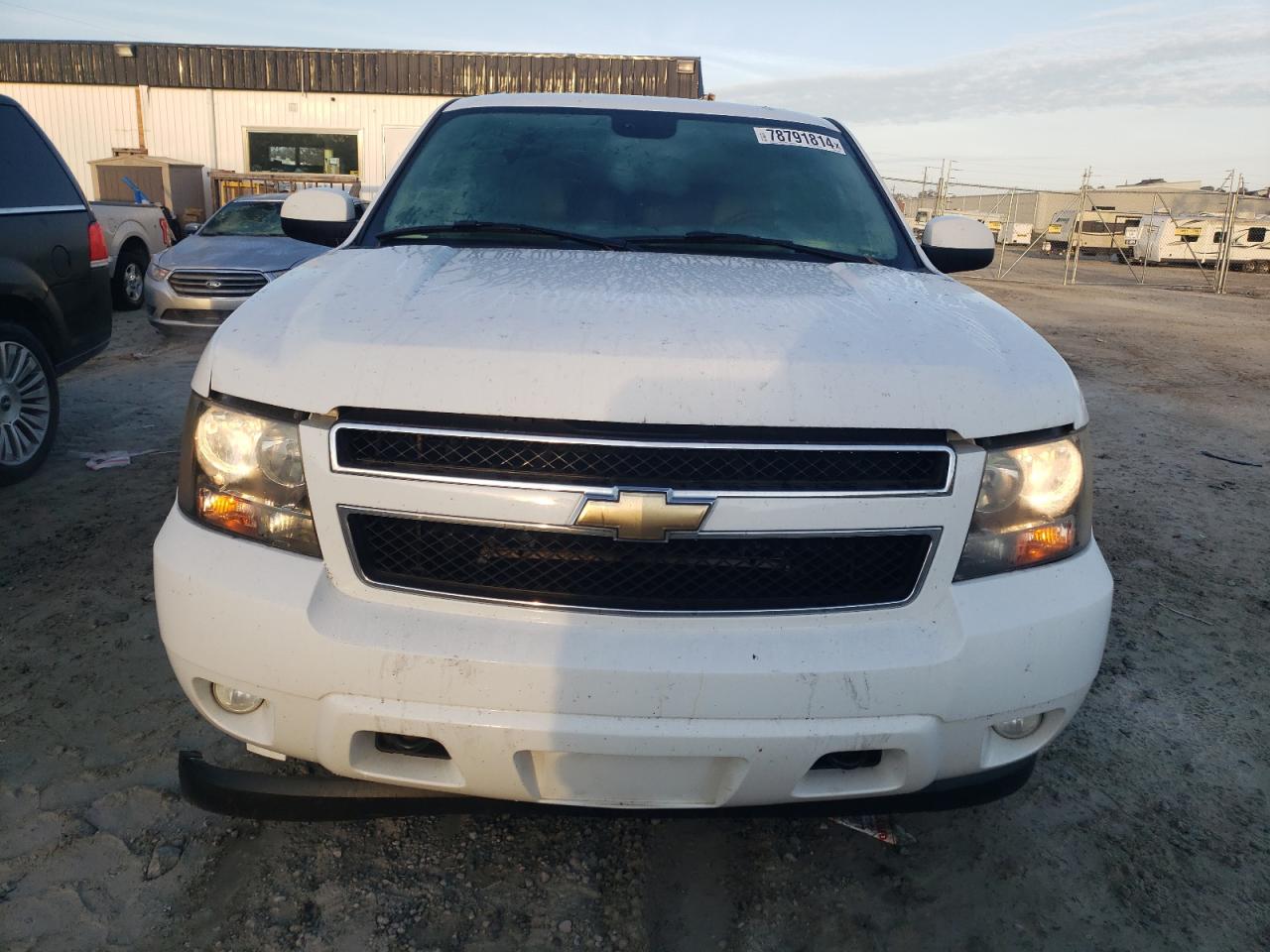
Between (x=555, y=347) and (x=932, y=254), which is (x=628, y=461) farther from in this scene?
(x=932, y=254)

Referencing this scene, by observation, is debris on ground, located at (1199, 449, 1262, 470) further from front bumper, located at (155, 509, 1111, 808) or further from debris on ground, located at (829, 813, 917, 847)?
front bumper, located at (155, 509, 1111, 808)

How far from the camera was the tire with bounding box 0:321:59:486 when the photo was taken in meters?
4.68

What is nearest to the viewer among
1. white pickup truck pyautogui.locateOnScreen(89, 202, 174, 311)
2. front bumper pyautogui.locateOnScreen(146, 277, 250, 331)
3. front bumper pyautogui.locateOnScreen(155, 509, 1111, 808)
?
front bumper pyautogui.locateOnScreen(155, 509, 1111, 808)

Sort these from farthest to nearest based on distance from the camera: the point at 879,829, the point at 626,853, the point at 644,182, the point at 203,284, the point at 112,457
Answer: the point at 203,284 → the point at 112,457 → the point at 644,182 → the point at 879,829 → the point at 626,853

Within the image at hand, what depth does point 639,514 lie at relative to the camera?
162 cm

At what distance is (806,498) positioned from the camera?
1653 mm

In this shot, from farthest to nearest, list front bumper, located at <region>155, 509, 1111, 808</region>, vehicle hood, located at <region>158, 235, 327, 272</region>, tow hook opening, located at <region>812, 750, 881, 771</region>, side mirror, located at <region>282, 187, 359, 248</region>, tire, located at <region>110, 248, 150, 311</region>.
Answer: tire, located at <region>110, 248, 150, 311</region>
vehicle hood, located at <region>158, 235, 327, 272</region>
side mirror, located at <region>282, 187, 359, 248</region>
tow hook opening, located at <region>812, 750, 881, 771</region>
front bumper, located at <region>155, 509, 1111, 808</region>

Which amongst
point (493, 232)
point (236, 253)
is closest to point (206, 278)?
point (236, 253)

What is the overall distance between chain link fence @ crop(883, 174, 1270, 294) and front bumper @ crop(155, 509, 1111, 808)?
746 inches

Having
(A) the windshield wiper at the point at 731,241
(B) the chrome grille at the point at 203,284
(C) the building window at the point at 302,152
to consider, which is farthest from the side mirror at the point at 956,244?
(C) the building window at the point at 302,152

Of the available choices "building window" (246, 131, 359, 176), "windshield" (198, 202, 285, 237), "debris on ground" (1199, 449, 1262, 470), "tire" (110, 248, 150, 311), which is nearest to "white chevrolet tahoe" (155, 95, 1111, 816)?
"debris on ground" (1199, 449, 1262, 470)

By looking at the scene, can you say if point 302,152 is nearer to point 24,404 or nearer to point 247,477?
point 24,404

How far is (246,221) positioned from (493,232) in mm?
9129

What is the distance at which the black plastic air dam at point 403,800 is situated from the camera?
5.75 feet
